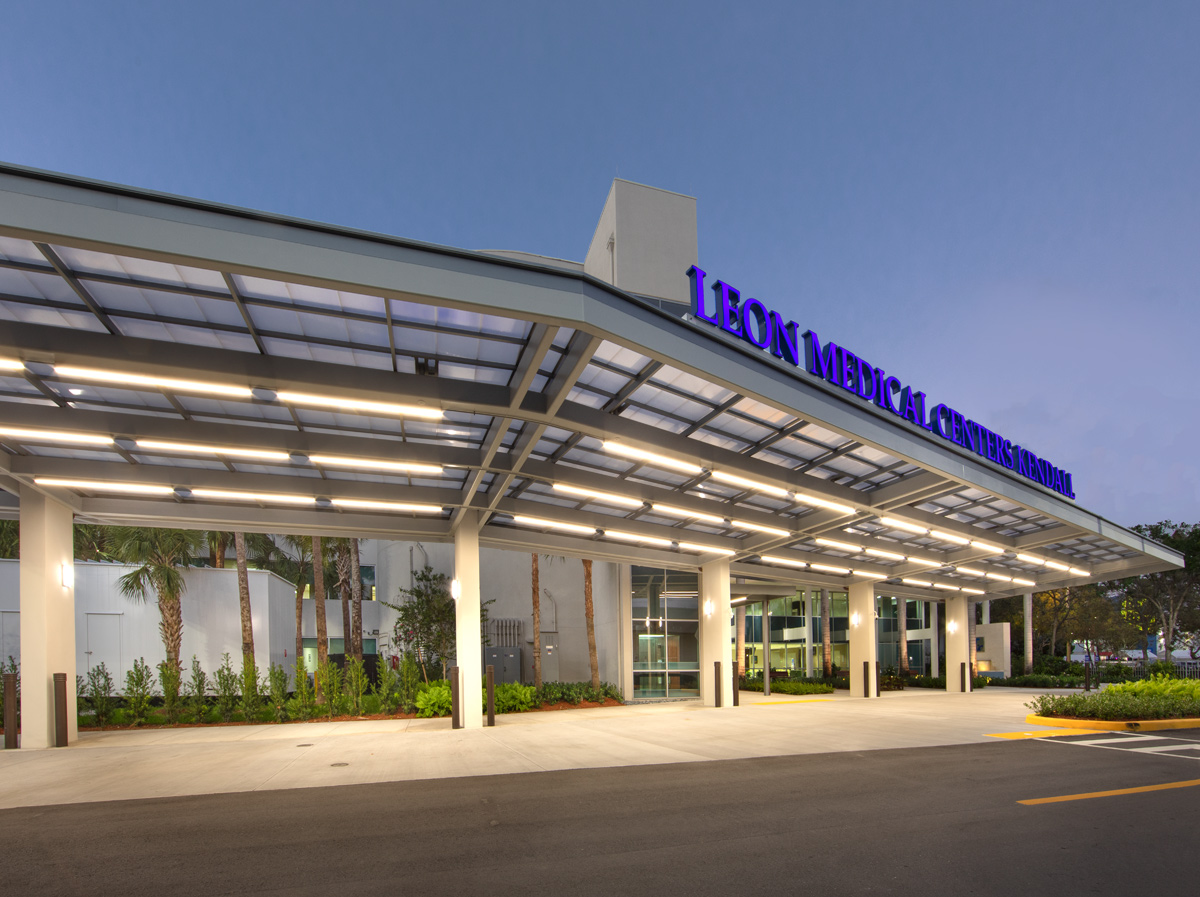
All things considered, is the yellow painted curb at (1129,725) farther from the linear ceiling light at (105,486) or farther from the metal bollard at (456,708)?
the linear ceiling light at (105,486)

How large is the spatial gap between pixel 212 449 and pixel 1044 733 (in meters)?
17.8

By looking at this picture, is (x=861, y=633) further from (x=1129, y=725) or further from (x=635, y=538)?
(x=635, y=538)

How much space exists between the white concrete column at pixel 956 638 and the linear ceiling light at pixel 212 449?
30618 mm

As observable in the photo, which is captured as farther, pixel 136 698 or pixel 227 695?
pixel 227 695

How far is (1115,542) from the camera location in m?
24.7

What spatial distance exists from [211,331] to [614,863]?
777 centimetres

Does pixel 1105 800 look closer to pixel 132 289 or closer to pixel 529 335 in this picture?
pixel 529 335

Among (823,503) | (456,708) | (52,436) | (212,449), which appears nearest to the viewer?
(52,436)

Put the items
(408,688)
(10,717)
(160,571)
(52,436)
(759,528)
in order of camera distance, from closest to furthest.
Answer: (52,436), (10,717), (408,688), (759,528), (160,571)

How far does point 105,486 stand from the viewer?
49.1 ft

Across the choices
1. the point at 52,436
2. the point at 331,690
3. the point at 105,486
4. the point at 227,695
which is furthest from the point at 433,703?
the point at 52,436

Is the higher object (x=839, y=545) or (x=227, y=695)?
(x=839, y=545)

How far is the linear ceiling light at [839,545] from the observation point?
22983mm

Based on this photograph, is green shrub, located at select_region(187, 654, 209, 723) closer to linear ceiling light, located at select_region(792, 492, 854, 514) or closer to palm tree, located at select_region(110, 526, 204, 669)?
palm tree, located at select_region(110, 526, 204, 669)
